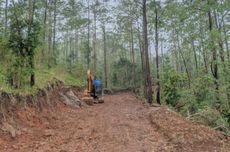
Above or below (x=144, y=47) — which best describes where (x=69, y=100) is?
below

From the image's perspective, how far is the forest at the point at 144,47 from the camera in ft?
38.2

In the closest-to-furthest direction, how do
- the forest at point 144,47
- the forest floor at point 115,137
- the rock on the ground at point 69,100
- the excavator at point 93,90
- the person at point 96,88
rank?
the forest floor at point 115,137, the forest at point 144,47, the rock on the ground at point 69,100, the excavator at point 93,90, the person at point 96,88

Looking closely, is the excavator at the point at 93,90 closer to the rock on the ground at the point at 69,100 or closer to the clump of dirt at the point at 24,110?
the rock on the ground at the point at 69,100

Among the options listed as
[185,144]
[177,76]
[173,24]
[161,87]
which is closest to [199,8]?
[177,76]

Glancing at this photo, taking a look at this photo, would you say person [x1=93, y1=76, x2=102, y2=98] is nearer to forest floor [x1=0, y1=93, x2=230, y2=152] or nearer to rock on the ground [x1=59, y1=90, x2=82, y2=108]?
rock on the ground [x1=59, y1=90, x2=82, y2=108]

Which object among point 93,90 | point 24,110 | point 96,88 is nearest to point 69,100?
point 93,90

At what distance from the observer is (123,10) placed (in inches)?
1345

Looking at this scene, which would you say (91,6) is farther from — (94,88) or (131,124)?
(131,124)

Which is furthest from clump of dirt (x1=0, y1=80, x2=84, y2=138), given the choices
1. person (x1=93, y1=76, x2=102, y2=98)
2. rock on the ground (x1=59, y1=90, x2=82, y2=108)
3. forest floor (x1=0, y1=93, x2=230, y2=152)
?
person (x1=93, y1=76, x2=102, y2=98)

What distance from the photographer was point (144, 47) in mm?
21938

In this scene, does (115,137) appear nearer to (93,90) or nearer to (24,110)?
(24,110)

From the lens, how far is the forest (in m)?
11.6

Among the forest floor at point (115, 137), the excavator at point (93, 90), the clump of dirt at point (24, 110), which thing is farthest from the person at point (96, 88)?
the forest floor at point (115, 137)

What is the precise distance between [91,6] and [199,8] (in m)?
20.1
